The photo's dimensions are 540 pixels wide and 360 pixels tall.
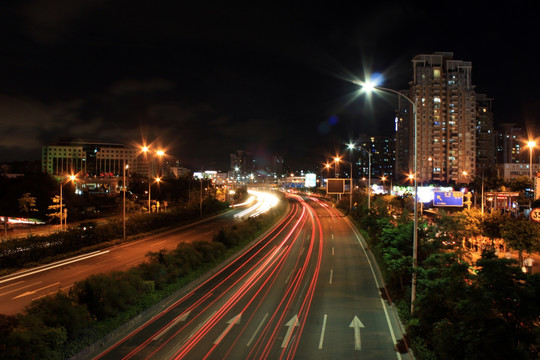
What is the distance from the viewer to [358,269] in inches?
893

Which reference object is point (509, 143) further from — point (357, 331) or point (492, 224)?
point (357, 331)

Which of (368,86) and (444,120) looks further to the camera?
(444,120)

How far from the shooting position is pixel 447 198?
1361 inches

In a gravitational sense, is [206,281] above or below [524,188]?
below

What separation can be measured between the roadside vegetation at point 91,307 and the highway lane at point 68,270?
4272mm

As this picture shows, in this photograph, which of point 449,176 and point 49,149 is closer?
point 449,176

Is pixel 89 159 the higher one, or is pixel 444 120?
pixel 444 120

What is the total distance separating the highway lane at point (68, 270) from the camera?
1656 cm

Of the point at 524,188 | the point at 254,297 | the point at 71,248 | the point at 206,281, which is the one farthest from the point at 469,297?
the point at 524,188

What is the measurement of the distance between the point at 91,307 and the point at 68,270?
11.0m

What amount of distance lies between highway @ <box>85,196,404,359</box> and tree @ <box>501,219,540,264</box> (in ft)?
25.5

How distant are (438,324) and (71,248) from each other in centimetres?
2631

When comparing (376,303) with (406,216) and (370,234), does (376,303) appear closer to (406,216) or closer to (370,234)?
(406,216)

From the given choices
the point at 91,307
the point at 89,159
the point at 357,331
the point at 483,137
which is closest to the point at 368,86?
the point at 357,331
